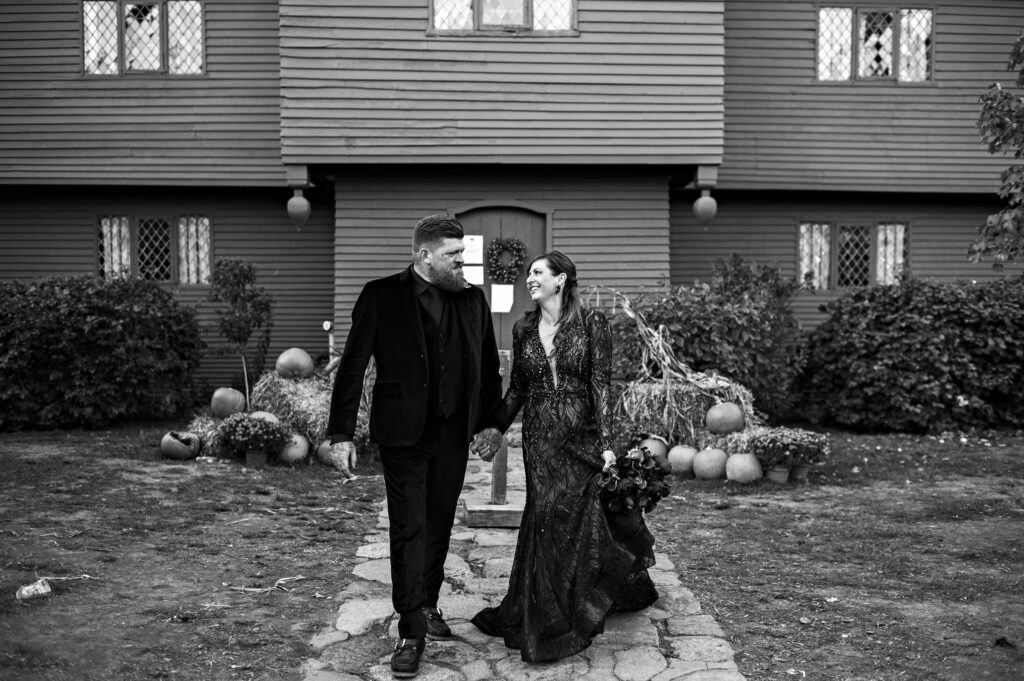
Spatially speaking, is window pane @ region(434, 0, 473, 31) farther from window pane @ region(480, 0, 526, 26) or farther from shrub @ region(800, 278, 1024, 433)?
shrub @ region(800, 278, 1024, 433)

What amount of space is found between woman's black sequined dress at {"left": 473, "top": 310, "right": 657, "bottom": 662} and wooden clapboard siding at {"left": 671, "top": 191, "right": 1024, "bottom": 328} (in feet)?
35.1

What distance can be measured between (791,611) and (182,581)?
3.70 m

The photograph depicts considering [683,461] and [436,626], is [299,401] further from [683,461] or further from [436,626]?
[436,626]

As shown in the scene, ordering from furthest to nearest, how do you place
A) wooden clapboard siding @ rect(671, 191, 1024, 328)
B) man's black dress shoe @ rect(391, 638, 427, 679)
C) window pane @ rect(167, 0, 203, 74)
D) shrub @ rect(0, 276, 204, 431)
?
1. wooden clapboard siding @ rect(671, 191, 1024, 328)
2. window pane @ rect(167, 0, 203, 74)
3. shrub @ rect(0, 276, 204, 431)
4. man's black dress shoe @ rect(391, 638, 427, 679)

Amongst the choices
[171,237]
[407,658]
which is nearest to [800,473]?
[407,658]

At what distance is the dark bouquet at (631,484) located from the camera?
5504mm

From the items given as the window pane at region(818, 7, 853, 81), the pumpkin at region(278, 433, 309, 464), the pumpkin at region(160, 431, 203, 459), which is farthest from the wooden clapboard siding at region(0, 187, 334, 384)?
the window pane at region(818, 7, 853, 81)

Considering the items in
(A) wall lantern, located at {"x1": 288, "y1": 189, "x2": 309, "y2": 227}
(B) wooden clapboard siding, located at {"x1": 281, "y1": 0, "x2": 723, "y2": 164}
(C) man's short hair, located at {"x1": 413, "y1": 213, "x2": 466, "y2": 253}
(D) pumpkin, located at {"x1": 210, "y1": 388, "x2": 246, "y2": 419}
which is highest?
(B) wooden clapboard siding, located at {"x1": 281, "y1": 0, "x2": 723, "y2": 164}

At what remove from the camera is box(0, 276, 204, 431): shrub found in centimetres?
1240

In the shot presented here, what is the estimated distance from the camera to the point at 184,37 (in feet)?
50.6

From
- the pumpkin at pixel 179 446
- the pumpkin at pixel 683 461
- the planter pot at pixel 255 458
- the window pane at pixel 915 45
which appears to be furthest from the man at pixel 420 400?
the window pane at pixel 915 45

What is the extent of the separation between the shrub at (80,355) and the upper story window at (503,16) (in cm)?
543

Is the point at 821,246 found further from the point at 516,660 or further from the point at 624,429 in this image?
the point at 516,660

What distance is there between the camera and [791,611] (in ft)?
19.4
